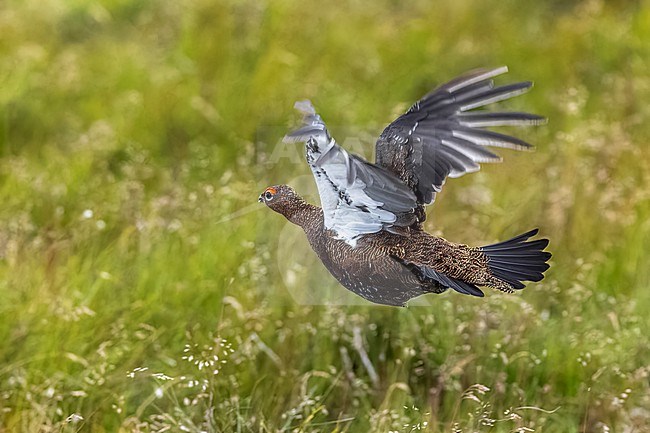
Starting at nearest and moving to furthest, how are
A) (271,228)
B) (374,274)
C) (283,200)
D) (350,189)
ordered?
(350,189) < (374,274) < (283,200) < (271,228)

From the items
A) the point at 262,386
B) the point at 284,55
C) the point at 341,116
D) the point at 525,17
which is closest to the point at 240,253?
the point at 262,386

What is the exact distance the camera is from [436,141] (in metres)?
2.62

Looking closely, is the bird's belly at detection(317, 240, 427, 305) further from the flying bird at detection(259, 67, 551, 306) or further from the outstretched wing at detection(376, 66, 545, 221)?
the outstretched wing at detection(376, 66, 545, 221)

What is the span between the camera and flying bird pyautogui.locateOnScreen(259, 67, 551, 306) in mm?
2492

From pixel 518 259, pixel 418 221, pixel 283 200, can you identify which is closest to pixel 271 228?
pixel 283 200

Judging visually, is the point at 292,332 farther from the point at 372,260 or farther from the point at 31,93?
the point at 31,93

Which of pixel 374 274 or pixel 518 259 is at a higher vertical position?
pixel 518 259

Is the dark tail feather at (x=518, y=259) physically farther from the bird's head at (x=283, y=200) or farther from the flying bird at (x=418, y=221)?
the bird's head at (x=283, y=200)

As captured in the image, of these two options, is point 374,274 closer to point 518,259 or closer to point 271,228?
point 518,259

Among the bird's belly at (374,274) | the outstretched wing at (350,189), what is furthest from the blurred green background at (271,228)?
the outstretched wing at (350,189)

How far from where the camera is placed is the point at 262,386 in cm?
329

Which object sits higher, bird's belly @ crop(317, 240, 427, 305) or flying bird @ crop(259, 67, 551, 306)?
flying bird @ crop(259, 67, 551, 306)

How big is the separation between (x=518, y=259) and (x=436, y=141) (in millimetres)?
382

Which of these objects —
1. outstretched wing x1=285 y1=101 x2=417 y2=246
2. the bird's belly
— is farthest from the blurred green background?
outstretched wing x1=285 y1=101 x2=417 y2=246
